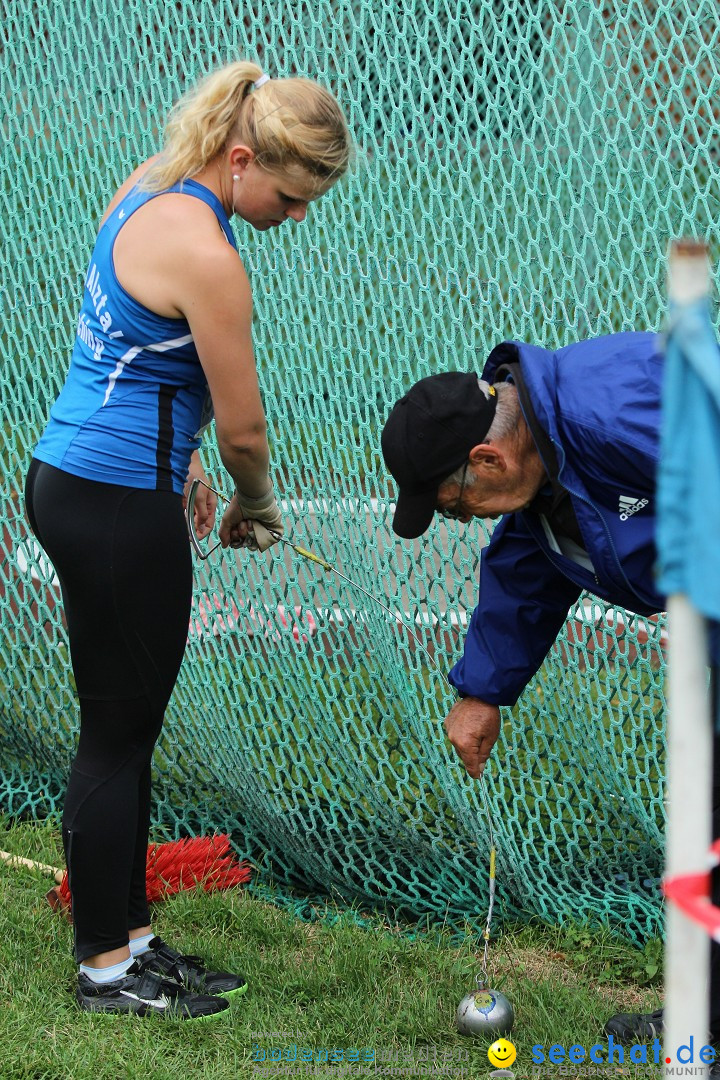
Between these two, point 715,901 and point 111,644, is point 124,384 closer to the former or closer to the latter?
point 111,644

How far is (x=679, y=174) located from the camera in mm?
3240

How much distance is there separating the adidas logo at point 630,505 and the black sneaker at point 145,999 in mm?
1555

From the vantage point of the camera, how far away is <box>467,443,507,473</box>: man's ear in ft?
8.07

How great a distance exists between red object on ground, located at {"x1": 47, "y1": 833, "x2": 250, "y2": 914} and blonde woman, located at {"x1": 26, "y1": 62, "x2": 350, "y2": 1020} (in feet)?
1.94

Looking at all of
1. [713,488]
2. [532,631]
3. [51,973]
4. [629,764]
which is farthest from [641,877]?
[713,488]

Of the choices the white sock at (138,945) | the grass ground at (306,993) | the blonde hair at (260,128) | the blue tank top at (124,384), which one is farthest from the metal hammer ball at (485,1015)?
the blonde hair at (260,128)

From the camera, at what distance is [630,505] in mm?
2344

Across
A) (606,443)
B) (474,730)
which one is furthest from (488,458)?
(474,730)

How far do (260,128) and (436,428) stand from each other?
0.71 m

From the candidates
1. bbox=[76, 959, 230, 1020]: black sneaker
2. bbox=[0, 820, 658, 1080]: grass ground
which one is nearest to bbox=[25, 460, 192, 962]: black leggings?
bbox=[76, 959, 230, 1020]: black sneaker

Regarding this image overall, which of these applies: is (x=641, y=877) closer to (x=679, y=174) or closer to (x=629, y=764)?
(x=629, y=764)

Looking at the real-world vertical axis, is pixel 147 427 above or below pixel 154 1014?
above

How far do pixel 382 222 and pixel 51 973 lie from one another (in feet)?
7.30

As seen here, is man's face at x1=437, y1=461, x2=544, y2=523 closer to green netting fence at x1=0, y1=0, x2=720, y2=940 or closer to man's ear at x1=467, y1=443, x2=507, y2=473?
man's ear at x1=467, y1=443, x2=507, y2=473
